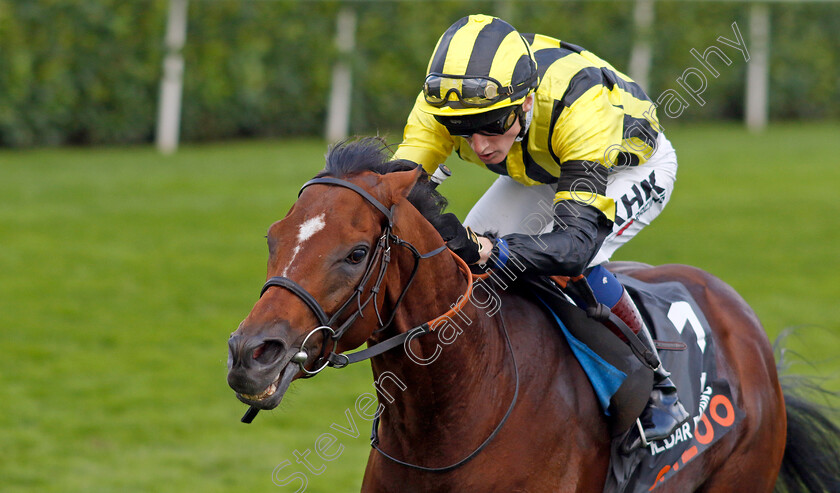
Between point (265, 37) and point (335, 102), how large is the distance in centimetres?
179

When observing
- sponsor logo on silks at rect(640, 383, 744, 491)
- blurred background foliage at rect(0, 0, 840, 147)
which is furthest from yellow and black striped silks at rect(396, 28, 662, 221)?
blurred background foliage at rect(0, 0, 840, 147)

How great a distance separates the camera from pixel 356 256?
8.41 feet

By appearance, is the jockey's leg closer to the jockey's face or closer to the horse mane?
the jockey's face

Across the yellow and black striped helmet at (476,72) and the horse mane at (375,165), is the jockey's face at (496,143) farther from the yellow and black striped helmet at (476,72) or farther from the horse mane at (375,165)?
the horse mane at (375,165)

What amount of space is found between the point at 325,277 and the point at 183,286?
7013 millimetres

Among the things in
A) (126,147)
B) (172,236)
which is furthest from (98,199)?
(126,147)

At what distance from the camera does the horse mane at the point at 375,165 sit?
2.75 m

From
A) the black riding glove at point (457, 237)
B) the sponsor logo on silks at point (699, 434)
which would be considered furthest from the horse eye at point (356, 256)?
the sponsor logo on silks at point (699, 434)

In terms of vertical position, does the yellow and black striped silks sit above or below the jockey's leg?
above

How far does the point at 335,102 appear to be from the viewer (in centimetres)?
1814

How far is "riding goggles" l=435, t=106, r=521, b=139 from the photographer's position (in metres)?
3.04

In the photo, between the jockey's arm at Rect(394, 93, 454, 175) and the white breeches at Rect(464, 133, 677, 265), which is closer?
the jockey's arm at Rect(394, 93, 454, 175)

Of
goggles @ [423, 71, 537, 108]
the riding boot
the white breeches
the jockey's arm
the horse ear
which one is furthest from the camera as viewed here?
the white breeches

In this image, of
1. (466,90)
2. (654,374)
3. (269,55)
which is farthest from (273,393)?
(269,55)
